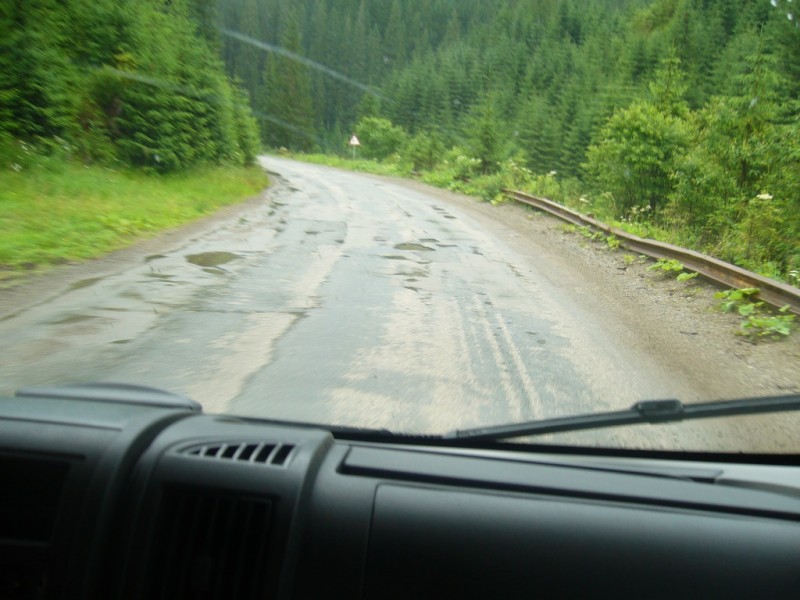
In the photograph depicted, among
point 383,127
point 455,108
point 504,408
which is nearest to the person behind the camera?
point 504,408

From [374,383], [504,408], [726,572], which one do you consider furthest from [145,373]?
[726,572]

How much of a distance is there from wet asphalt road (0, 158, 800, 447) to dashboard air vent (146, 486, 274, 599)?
198cm

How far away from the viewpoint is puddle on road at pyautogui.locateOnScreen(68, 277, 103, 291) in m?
7.01

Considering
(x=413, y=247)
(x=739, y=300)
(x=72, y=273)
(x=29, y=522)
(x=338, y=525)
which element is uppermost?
(x=338, y=525)

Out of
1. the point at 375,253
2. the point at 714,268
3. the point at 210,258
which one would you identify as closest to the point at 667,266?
the point at 714,268

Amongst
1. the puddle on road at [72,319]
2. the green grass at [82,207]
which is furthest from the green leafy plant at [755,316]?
the green grass at [82,207]

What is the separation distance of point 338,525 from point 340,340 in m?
4.04

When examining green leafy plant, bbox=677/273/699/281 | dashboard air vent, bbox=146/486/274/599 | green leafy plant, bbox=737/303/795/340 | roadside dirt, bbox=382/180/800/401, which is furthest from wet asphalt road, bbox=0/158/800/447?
dashboard air vent, bbox=146/486/274/599

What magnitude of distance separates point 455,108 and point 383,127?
312 inches

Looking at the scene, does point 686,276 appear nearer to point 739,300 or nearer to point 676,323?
point 739,300

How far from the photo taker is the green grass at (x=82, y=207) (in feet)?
28.2

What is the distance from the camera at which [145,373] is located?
4621 millimetres

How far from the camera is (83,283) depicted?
285 inches

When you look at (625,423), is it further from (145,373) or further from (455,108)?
(455,108)
